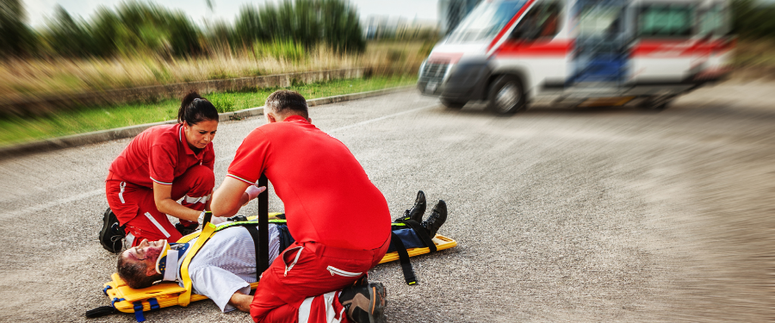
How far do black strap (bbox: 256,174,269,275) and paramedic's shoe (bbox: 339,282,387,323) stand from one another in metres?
0.68

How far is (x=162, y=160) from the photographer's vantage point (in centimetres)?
335

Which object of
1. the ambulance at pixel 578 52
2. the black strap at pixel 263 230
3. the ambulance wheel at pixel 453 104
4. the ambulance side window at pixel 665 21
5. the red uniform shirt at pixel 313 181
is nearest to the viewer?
the red uniform shirt at pixel 313 181

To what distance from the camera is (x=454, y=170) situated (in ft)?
20.3

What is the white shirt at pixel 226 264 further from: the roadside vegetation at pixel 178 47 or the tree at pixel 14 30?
the tree at pixel 14 30

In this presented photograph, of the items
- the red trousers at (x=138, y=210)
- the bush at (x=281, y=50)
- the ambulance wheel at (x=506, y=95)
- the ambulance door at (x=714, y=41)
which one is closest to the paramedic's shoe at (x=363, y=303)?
the red trousers at (x=138, y=210)

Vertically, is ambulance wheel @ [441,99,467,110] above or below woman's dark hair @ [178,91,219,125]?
below

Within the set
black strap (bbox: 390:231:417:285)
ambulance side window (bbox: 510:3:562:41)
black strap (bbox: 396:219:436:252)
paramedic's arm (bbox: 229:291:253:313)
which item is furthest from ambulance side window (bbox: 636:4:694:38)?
paramedic's arm (bbox: 229:291:253:313)

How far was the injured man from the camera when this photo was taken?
9.42ft

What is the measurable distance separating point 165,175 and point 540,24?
8245mm

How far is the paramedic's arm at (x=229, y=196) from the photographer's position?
2486 mm

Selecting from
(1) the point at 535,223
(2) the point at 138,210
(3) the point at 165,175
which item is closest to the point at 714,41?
(1) the point at 535,223

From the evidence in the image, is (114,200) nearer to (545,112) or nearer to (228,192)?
(228,192)

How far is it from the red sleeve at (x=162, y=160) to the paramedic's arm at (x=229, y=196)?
1026mm

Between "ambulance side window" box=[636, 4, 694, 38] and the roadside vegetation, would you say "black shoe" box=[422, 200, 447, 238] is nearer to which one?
"ambulance side window" box=[636, 4, 694, 38]
